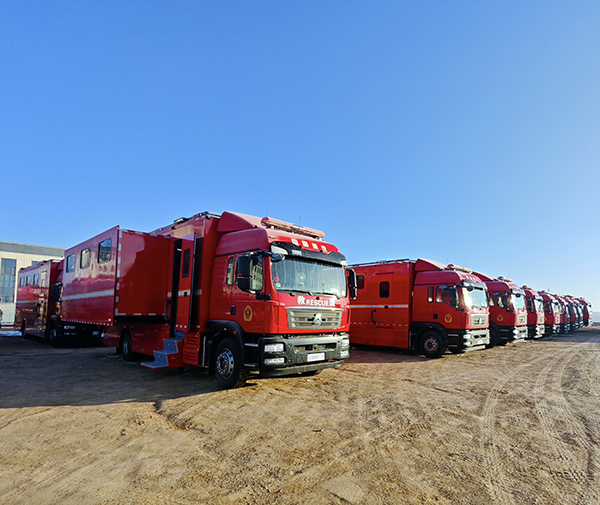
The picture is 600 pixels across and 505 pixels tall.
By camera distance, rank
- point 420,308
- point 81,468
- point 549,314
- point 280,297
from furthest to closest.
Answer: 1. point 549,314
2. point 420,308
3. point 280,297
4. point 81,468

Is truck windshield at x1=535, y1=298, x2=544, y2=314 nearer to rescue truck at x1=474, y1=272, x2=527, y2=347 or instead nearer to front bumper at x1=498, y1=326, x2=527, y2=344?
rescue truck at x1=474, y1=272, x2=527, y2=347

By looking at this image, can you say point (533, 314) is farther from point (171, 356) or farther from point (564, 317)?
point (171, 356)

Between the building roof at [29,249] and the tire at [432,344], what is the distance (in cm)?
4602

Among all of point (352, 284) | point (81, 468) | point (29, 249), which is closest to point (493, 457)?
point (81, 468)

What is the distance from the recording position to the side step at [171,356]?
8844 mm

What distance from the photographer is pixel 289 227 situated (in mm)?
8891

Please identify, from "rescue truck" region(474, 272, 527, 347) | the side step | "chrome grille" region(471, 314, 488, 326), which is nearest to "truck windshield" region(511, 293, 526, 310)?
"rescue truck" region(474, 272, 527, 347)

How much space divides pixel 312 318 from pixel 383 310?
7703 millimetres

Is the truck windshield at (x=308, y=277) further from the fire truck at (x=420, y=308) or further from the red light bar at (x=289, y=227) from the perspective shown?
the fire truck at (x=420, y=308)

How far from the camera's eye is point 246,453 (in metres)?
4.46

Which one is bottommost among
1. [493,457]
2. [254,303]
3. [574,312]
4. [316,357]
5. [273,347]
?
[493,457]

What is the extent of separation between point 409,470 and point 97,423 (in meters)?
4.15

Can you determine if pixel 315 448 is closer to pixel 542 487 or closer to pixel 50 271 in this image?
pixel 542 487

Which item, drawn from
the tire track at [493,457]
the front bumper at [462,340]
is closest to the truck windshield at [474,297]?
the front bumper at [462,340]
